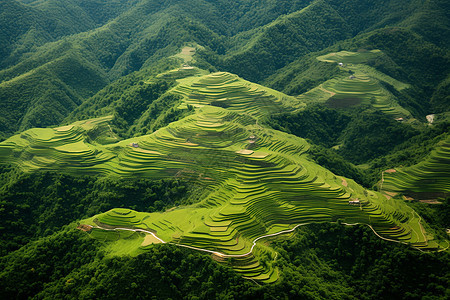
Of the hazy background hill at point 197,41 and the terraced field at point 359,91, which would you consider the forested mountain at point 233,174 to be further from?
the hazy background hill at point 197,41

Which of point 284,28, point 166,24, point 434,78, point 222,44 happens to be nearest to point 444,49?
point 434,78

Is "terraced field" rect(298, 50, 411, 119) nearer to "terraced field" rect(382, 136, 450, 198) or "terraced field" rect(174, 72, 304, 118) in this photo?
"terraced field" rect(174, 72, 304, 118)

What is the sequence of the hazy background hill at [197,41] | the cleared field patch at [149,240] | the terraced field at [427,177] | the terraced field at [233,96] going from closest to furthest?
1. the cleared field patch at [149,240]
2. the terraced field at [427,177]
3. the terraced field at [233,96]
4. the hazy background hill at [197,41]

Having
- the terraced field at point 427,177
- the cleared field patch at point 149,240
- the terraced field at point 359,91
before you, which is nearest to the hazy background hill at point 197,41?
the terraced field at point 359,91

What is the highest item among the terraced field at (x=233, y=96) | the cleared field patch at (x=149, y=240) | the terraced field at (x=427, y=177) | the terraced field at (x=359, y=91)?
the terraced field at (x=233, y=96)

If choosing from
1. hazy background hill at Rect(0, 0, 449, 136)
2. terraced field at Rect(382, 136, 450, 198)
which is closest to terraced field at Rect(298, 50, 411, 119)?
hazy background hill at Rect(0, 0, 449, 136)

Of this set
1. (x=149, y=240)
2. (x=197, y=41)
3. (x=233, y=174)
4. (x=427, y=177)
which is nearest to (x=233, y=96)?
(x=233, y=174)

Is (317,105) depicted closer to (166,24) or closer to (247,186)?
(247,186)
